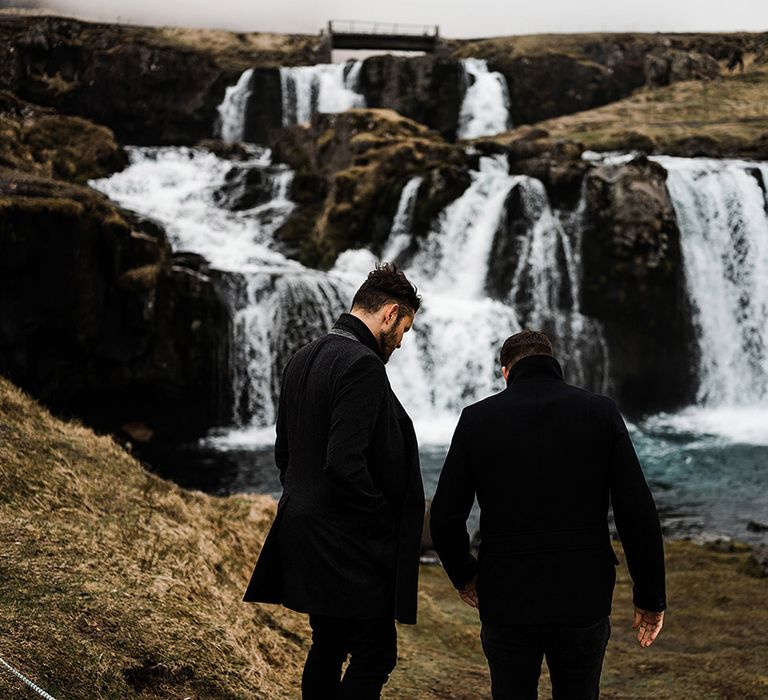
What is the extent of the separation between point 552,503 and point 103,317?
62.3 ft

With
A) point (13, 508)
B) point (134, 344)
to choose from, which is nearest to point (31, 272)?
point (134, 344)

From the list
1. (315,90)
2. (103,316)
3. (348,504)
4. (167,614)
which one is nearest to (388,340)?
(348,504)

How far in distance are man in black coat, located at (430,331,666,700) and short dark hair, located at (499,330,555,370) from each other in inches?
7.5

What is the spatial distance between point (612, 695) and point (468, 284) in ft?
70.7

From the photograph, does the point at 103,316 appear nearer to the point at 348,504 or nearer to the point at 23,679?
the point at 23,679

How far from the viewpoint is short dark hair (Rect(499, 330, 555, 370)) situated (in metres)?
3.55

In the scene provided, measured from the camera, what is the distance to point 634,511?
3.33m

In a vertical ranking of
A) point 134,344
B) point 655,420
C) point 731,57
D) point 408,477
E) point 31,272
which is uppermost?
point 731,57

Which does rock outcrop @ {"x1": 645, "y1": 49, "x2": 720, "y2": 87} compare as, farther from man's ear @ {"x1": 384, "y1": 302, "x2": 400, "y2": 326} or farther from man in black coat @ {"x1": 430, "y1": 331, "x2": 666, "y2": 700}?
man in black coat @ {"x1": 430, "y1": 331, "x2": 666, "y2": 700}

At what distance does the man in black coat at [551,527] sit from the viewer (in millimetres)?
3287

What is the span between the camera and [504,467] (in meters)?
3.35

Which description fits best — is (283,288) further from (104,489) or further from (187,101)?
(187,101)

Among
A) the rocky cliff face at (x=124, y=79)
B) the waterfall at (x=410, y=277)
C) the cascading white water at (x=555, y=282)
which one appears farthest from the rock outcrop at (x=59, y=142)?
the cascading white water at (x=555, y=282)

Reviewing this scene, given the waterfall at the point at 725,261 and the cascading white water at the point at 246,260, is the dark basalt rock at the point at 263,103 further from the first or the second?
the waterfall at the point at 725,261
